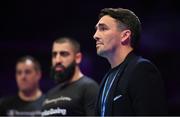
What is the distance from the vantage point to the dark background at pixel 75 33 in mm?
4906

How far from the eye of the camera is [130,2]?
4465 millimetres

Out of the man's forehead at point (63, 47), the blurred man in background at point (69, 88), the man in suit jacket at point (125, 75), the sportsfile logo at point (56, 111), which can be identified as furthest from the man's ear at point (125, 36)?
the man's forehead at point (63, 47)

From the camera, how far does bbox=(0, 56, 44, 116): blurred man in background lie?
168 inches

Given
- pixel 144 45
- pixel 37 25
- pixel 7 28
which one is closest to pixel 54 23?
pixel 37 25

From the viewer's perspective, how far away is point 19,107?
4.28m

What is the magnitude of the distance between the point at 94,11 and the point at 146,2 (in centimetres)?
59

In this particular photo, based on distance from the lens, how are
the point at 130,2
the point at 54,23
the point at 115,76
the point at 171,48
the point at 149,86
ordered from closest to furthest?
the point at 149,86
the point at 115,76
the point at 130,2
the point at 171,48
the point at 54,23

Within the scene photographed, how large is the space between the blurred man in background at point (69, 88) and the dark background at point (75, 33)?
3.96 ft

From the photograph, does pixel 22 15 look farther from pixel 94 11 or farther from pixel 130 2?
pixel 130 2

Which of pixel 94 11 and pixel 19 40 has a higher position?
pixel 94 11

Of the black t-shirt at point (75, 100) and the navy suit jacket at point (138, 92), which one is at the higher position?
the navy suit jacket at point (138, 92)

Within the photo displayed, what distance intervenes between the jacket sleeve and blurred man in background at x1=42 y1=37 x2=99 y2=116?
43.6 inches

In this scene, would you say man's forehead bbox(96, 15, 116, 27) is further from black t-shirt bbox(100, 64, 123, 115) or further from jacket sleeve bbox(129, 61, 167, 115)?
jacket sleeve bbox(129, 61, 167, 115)

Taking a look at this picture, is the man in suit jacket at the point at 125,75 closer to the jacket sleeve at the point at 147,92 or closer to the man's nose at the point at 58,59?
the jacket sleeve at the point at 147,92
